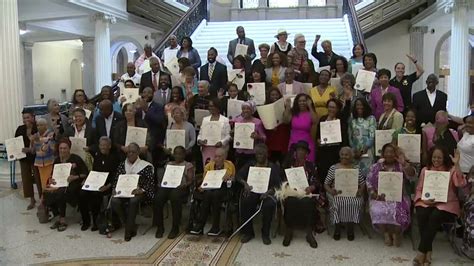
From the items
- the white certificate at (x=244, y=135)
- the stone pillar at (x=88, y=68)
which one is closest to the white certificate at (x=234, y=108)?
the white certificate at (x=244, y=135)

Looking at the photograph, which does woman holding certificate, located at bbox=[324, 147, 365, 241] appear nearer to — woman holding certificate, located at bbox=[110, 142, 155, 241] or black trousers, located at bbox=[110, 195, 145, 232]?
woman holding certificate, located at bbox=[110, 142, 155, 241]

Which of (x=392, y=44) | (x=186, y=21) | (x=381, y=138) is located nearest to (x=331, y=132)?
(x=381, y=138)

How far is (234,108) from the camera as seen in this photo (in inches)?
282

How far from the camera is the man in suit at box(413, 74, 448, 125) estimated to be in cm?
694

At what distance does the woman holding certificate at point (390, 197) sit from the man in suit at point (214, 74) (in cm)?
309

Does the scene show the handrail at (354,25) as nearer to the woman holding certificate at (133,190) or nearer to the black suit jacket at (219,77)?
the black suit jacket at (219,77)

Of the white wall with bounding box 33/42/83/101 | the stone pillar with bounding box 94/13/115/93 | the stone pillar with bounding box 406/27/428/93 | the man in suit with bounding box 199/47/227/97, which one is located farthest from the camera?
the white wall with bounding box 33/42/83/101

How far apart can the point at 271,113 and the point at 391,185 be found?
5.96 feet

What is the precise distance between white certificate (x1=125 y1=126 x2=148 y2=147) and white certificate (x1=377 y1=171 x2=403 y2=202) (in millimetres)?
3081

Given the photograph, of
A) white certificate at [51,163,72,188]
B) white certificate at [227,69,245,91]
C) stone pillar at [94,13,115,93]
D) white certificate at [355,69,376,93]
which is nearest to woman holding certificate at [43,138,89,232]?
white certificate at [51,163,72,188]

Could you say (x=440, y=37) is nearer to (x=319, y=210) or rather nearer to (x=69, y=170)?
(x=319, y=210)

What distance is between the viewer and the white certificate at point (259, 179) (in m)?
6.13

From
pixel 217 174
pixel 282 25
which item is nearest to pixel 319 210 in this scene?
pixel 217 174

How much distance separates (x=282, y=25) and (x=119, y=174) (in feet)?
31.7
